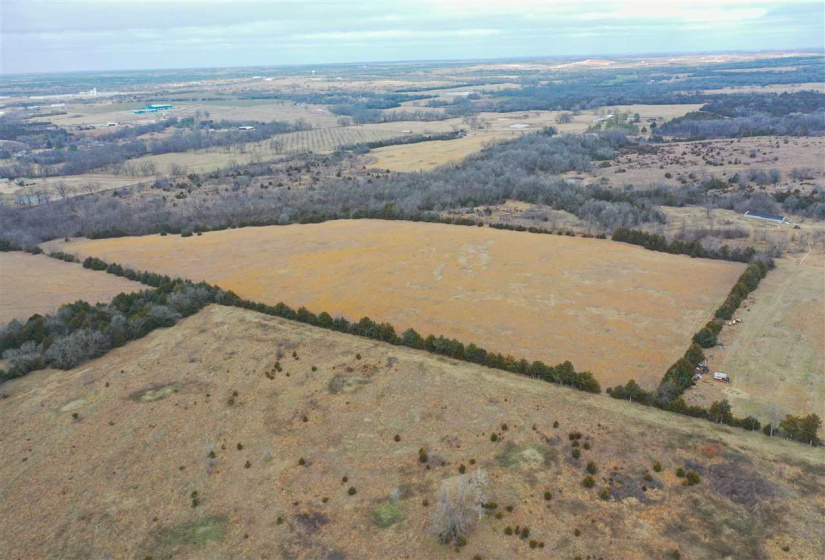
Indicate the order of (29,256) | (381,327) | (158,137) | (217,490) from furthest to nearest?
(158,137)
(29,256)
(381,327)
(217,490)

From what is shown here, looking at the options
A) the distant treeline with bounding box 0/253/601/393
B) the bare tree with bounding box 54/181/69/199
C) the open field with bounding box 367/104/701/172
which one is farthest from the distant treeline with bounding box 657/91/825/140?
the bare tree with bounding box 54/181/69/199

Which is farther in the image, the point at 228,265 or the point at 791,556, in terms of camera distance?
the point at 228,265

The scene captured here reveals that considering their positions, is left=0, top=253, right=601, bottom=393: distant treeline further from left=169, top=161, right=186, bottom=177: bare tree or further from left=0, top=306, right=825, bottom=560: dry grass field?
left=169, top=161, right=186, bottom=177: bare tree

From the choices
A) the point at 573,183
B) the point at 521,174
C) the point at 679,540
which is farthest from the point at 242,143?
the point at 679,540

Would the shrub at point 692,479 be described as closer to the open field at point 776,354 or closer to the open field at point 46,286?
the open field at point 776,354

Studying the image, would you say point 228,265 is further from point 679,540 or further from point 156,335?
point 679,540

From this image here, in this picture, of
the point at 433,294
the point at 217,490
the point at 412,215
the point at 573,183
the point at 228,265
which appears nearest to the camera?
the point at 217,490

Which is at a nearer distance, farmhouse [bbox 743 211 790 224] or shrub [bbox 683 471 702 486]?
shrub [bbox 683 471 702 486]

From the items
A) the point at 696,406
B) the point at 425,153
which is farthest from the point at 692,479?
the point at 425,153
